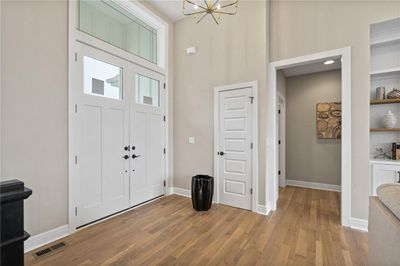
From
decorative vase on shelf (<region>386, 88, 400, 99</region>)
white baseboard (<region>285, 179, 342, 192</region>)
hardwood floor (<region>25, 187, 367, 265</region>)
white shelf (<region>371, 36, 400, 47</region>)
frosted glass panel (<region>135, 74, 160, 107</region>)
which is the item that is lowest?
hardwood floor (<region>25, 187, 367, 265</region>)

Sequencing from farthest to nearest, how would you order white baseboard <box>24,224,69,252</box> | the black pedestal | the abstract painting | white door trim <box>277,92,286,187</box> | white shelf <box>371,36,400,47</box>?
white door trim <box>277,92,286,187</box> < the abstract painting < white shelf <box>371,36,400,47</box> < white baseboard <box>24,224,69,252</box> < the black pedestal

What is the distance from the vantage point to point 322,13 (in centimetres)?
305

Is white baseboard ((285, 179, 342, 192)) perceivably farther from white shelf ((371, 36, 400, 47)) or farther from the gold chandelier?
the gold chandelier

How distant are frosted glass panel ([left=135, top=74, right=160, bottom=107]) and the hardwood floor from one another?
2006 mm

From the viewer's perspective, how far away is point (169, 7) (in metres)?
4.01

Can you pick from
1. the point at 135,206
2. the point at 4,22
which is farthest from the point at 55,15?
the point at 135,206

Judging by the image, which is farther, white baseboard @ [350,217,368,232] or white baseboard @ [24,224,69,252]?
white baseboard @ [350,217,368,232]

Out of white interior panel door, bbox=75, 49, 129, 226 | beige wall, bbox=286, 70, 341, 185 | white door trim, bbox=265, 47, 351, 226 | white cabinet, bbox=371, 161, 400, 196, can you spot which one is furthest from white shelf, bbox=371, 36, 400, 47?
white interior panel door, bbox=75, 49, 129, 226

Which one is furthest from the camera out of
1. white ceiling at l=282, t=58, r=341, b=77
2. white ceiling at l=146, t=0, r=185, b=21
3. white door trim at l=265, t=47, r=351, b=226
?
white ceiling at l=282, t=58, r=341, b=77

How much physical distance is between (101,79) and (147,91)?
96cm

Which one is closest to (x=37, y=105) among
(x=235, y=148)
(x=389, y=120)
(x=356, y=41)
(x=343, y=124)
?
(x=235, y=148)

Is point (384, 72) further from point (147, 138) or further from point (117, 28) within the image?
point (117, 28)

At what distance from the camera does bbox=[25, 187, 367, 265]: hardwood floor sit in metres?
2.11

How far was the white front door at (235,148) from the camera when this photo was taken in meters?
3.54
